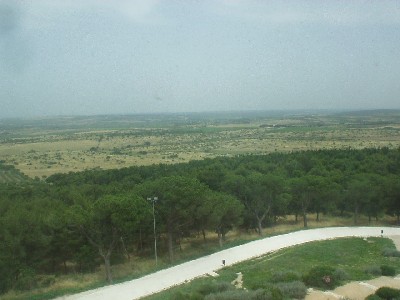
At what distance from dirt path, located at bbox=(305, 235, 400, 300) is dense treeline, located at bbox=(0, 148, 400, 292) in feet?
41.7

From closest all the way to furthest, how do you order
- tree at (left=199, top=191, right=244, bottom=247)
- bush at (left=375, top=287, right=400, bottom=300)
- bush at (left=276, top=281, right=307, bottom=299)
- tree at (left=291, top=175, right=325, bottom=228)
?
bush at (left=375, top=287, right=400, bottom=300), bush at (left=276, top=281, right=307, bottom=299), tree at (left=199, top=191, right=244, bottom=247), tree at (left=291, top=175, right=325, bottom=228)

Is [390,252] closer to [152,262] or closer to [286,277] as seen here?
[286,277]

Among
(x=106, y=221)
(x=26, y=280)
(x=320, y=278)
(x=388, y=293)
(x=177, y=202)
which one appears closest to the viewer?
(x=388, y=293)

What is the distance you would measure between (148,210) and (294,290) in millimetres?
13922

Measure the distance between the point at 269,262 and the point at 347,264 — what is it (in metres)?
4.37

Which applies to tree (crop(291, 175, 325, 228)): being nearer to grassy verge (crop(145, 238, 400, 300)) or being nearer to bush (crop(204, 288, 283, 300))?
grassy verge (crop(145, 238, 400, 300))

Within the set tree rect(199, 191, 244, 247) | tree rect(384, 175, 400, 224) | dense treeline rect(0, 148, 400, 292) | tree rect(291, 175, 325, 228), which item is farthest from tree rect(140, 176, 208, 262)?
tree rect(384, 175, 400, 224)

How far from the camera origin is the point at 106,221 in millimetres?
26359

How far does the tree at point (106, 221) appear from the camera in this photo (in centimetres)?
2586

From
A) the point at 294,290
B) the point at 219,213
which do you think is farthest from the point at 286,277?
the point at 219,213

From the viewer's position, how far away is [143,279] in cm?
2405

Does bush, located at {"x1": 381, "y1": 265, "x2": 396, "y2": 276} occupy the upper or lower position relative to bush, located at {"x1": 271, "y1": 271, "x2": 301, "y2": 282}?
lower

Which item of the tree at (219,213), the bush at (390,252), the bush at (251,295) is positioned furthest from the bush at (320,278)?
the tree at (219,213)

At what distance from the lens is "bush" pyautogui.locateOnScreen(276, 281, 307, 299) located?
54.0 feet
